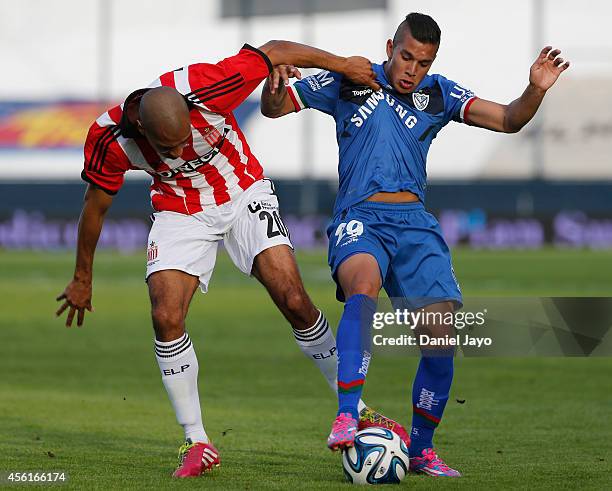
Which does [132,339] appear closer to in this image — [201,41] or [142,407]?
→ [142,407]

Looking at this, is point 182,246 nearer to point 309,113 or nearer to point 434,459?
point 434,459

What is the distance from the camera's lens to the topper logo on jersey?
7.13 metres

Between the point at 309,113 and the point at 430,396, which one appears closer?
the point at 430,396

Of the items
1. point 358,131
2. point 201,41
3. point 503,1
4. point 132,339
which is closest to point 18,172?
point 201,41

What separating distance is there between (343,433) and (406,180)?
1558 mm

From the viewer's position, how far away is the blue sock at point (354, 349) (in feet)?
20.6

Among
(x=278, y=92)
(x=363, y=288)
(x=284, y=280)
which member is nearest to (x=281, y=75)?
(x=278, y=92)

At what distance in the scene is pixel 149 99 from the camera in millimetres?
6590

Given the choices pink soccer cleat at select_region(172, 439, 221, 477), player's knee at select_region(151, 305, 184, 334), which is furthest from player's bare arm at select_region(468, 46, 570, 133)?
pink soccer cleat at select_region(172, 439, 221, 477)

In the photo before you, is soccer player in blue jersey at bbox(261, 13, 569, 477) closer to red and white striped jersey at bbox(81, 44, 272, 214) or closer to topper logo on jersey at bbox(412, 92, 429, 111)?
topper logo on jersey at bbox(412, 92, 429, 111)

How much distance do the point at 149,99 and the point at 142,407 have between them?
3.61 metres

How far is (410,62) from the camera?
22.9 feet

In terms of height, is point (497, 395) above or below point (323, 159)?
above

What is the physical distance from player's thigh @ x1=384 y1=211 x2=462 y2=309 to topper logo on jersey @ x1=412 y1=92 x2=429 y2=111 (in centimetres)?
61
